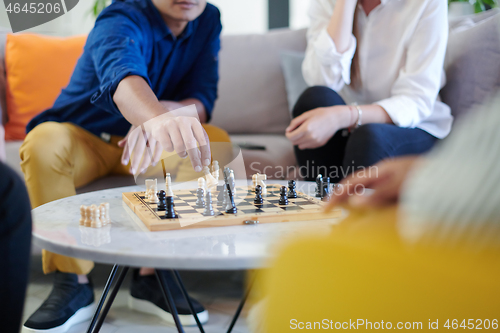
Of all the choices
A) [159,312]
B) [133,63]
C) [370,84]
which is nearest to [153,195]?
[133,63]

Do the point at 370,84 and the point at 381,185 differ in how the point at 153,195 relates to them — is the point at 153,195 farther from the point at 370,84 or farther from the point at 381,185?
the point at 370,84

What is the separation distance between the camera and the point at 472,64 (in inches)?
66.1

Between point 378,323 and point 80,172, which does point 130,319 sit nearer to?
point 80,172

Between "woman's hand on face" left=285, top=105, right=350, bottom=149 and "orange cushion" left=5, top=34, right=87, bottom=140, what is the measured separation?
1.30 metres

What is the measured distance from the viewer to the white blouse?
1.53 m

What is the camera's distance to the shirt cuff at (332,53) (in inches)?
→ 61.7

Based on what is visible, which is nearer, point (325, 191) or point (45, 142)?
point (325, 191)

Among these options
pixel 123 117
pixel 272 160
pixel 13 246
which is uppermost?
pixel 13 246

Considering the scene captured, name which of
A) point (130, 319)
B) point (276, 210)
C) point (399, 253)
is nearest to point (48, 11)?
point (130, 319)

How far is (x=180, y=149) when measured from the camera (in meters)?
0.87

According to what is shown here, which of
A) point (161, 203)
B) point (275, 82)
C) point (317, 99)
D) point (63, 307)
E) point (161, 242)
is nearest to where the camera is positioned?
point (161, 242)

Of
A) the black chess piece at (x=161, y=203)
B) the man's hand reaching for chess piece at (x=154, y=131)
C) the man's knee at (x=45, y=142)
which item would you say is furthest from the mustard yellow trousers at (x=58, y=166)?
the black chess piece at (x=161, y=203)

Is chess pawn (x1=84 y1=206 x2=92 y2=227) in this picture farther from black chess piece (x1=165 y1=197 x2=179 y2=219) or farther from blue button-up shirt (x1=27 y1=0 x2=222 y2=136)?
blue button-up shirt (x1=27 y1=0 x2=222 y2=136)

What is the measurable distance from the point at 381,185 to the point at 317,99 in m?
1.00
